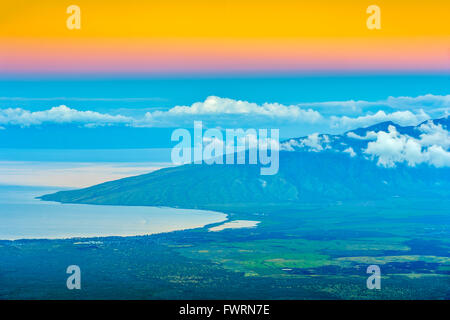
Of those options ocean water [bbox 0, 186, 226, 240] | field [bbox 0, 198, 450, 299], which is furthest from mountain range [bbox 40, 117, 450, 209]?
field [bbox 0, 198, 450, 299]

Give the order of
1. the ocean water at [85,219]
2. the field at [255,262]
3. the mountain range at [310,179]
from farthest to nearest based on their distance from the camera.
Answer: the mountain range at [310,179], the ocean water at [85,219], the field at [255,262]

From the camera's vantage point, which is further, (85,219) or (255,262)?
(85,219)

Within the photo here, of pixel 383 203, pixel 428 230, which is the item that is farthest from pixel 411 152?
pixel 428 230

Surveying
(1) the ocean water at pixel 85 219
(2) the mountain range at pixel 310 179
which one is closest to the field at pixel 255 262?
(1) the ocean water at pixel 85 219

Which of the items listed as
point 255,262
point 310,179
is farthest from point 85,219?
point 310,179

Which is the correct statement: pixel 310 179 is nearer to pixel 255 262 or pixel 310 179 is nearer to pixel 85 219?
pixel 85 219

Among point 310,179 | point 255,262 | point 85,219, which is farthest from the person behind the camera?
point 310,179

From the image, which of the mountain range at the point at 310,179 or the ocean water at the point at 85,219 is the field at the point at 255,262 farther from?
the mountain range at the point at 310,179

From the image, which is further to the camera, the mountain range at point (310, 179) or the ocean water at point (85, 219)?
the mountain range at point (310, 179)
